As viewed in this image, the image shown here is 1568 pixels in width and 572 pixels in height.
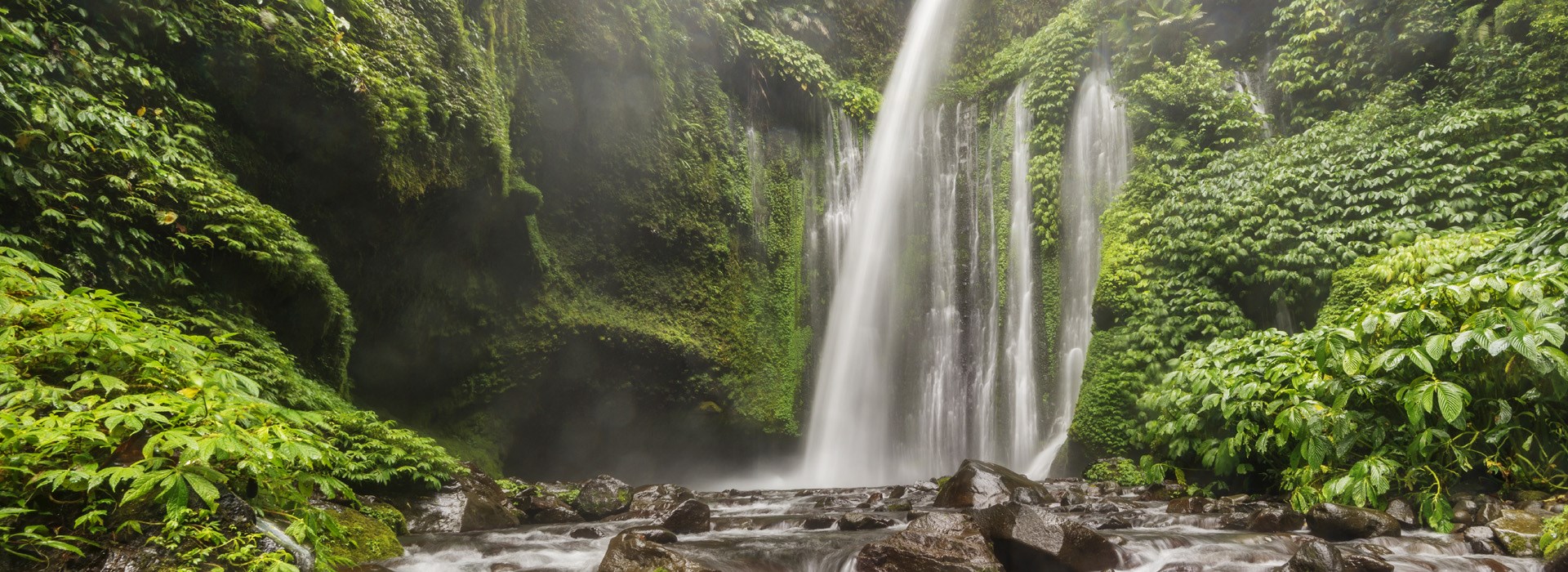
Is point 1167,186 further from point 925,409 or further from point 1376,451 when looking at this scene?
point 1376,451

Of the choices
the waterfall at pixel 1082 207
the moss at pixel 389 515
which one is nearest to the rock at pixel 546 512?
the moss at pixel 389 515

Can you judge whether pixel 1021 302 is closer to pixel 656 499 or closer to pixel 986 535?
pixel 656 499

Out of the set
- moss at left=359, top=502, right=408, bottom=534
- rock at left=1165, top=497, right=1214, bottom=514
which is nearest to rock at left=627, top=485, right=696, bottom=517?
moss at left=359, top=502, right=408, bottom=534

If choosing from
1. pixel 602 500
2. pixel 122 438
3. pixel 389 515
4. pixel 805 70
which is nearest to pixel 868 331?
pixel 805 70

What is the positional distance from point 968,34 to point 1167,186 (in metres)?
7.18

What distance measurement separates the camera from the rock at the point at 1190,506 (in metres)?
6.46

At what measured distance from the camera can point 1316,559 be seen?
4039 millimetres

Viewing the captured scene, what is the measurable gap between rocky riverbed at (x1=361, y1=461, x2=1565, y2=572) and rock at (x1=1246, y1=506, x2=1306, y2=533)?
13mm

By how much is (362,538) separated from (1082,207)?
11.6 metres

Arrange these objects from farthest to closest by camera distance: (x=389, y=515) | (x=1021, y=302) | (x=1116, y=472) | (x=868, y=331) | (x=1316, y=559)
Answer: (x=868, y=331)
(x=1021, y=302)
(x=1116, y=472)
(x=389, y=515)
(x=1316, y=559)

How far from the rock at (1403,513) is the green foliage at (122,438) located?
6923 mm

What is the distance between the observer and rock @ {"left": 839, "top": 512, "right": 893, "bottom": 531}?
6418 millimetres

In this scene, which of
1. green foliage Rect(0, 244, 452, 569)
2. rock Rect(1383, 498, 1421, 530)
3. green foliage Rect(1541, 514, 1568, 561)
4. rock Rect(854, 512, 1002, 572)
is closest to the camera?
green foliage Rect(0, 244, 452, 569)

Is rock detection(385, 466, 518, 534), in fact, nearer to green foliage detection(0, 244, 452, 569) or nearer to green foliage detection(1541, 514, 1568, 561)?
green foliage detection(0, 244, 452, 569)
